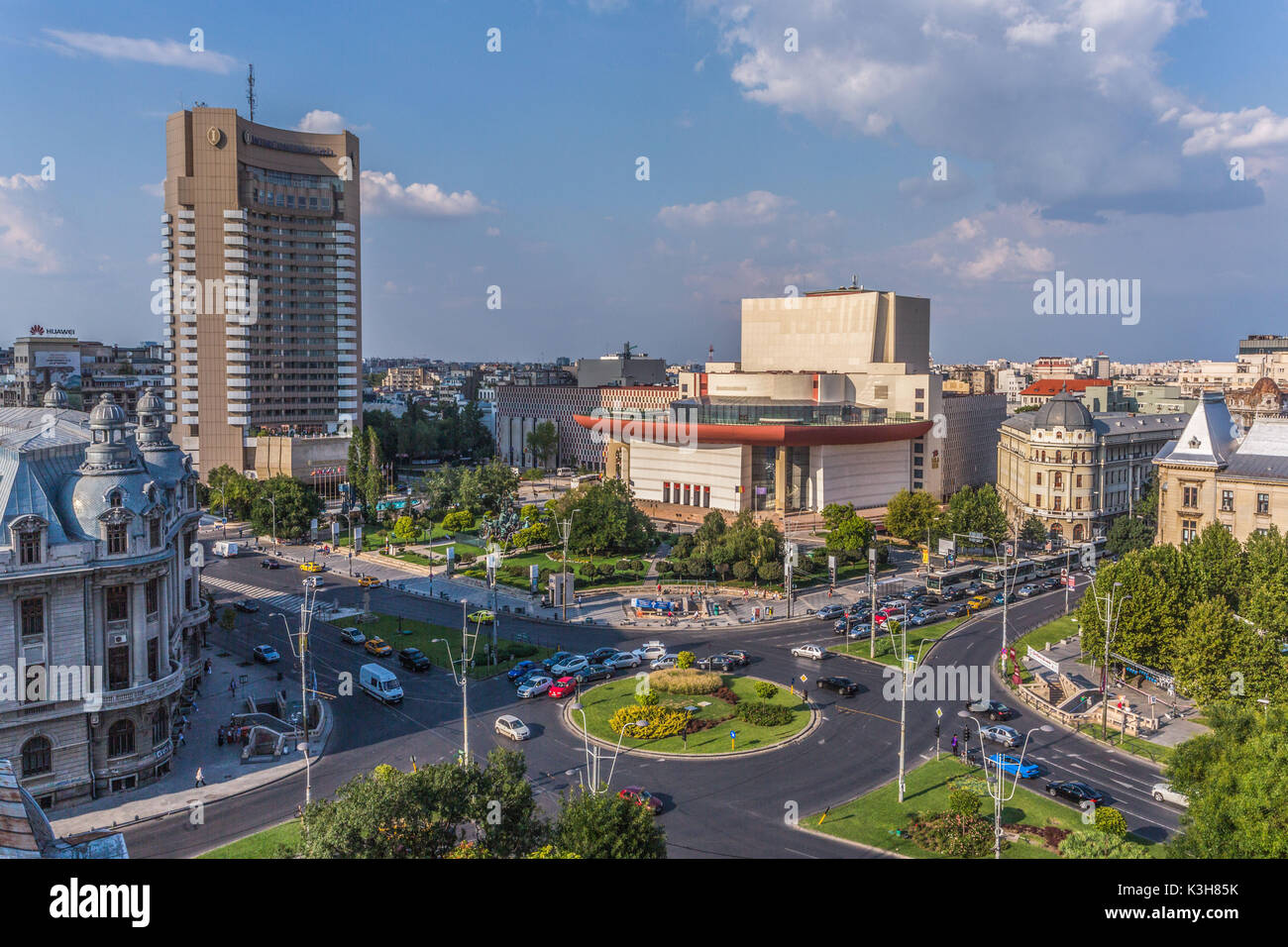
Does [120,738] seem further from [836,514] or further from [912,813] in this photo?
[836,514]

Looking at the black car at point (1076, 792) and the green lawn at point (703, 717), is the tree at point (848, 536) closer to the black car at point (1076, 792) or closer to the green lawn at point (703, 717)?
the green lawn at point (703, 717)

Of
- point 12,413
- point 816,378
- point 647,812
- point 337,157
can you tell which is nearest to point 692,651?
point 647,812

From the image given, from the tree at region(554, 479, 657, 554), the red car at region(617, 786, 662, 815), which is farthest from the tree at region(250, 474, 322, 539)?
the red car at region(617, 786, 662, 815)

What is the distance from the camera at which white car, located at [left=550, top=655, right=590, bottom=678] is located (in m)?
56.0

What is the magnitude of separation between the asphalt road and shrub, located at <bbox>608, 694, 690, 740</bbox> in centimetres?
198

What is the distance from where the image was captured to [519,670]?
56.8m

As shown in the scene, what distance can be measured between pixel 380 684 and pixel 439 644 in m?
10.1

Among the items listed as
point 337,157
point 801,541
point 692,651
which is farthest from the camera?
point 337,157

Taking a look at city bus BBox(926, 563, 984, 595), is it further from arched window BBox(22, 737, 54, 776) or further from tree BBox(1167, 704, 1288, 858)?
arched window BBox(22, 737, 54, 776)

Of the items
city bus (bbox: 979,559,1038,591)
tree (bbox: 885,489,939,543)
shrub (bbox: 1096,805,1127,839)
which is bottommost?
shrub (bbox: 1096,805,1127,839)

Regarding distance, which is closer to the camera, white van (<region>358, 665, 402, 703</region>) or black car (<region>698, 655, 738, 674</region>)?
white van (<region>358, 665, 402, 703</region>)
